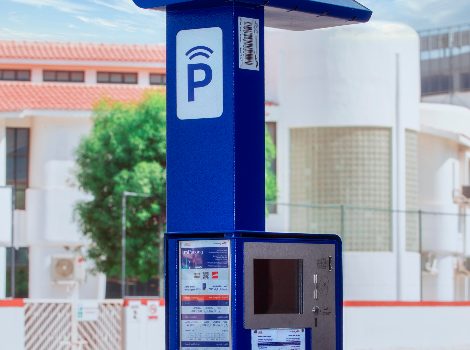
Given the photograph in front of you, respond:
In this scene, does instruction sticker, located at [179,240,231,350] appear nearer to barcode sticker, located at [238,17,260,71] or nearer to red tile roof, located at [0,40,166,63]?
barcode sticker, located at [238,17,260,71]

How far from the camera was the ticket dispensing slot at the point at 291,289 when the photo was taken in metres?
7.18

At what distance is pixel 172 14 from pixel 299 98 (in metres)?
33.3

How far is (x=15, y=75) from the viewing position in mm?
46125

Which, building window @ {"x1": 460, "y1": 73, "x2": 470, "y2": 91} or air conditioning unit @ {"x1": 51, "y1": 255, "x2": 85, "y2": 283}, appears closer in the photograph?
air conditioning unit @ {"x1": 51, "y1": 255, "x2": 85, "y2": 283}

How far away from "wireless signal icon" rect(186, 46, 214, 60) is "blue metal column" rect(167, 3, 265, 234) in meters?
0.02

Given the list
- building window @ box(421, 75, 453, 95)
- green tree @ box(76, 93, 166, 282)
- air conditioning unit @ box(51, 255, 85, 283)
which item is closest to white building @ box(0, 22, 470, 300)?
air conditioning unit @ box(51, 255, 85, 283)

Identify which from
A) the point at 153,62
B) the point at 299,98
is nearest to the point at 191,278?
the point at 299,98

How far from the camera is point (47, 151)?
140 ft

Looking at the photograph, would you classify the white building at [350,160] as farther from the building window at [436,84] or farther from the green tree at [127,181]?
the building window at [436,84]

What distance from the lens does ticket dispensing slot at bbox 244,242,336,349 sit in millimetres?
7176

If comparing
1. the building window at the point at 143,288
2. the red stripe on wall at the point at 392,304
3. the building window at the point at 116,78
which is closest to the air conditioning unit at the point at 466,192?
the building window at the point at 143,288

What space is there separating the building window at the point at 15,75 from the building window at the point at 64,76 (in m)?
0.55

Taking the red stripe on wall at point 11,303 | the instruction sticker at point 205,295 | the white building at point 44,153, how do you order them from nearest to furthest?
the instruction sticker at point 205,295, the red stripe on wall at point 11,303, the white building at point 44,153

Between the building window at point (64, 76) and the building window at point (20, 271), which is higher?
the building window at point (64, 76)
